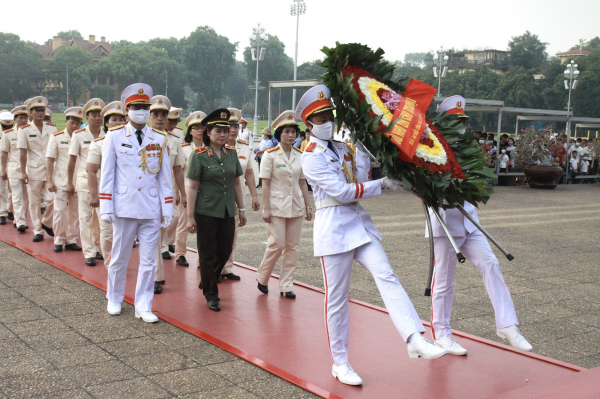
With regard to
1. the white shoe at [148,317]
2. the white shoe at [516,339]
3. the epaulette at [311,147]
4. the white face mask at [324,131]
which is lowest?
the white shoe at [148,317]

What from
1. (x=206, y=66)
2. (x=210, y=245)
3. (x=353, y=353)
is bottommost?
(x=353, y=353)

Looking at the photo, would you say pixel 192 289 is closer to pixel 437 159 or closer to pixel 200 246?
pixel 200 246

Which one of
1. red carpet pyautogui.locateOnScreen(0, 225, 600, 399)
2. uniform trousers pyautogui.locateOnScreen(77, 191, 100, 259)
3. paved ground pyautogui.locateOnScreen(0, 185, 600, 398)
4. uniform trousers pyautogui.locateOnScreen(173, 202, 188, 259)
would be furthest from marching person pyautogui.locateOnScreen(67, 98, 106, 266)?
uniform trousers pyautogui.locateOnScreen(173, 202, 188, 259)

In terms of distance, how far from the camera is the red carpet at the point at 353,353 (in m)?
3.94

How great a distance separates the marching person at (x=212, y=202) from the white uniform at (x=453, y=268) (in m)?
2.15

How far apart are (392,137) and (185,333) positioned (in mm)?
2499

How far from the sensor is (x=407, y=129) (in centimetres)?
394

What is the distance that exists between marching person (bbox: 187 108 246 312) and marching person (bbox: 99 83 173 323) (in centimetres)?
30

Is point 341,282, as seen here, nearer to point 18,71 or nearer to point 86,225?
point 86,225

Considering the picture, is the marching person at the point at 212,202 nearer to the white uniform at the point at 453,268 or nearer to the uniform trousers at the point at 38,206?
the white uniform at the point at 453,268

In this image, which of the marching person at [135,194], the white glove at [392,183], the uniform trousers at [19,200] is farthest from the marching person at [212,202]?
the uniform trousers at [19,200]

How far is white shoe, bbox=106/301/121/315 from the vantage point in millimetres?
5535

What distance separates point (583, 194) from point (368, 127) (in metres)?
17.6

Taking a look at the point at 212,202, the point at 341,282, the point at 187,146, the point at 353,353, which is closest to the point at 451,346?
the point at 353,353
